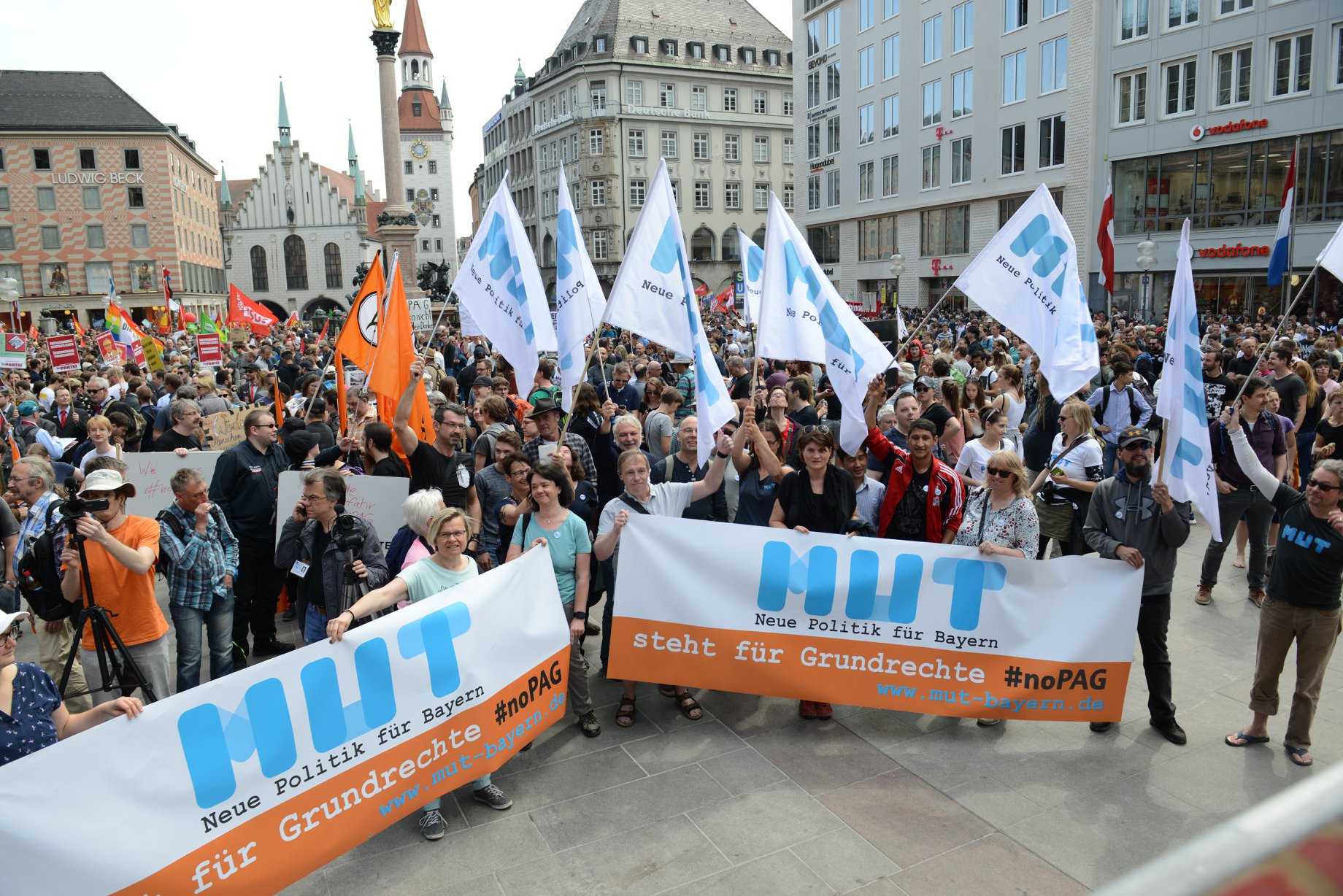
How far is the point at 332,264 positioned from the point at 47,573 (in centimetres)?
10150

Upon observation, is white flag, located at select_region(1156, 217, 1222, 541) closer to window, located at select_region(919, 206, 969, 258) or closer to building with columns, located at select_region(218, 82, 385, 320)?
window, located at select_region(919, 206, 969, 258)

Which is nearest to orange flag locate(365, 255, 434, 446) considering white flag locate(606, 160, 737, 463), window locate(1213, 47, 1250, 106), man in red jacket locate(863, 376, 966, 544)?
white flag locate(606, 160, 737, 463)

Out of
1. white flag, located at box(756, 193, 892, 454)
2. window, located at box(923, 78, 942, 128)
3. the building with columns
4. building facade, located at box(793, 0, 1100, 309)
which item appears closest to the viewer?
white flag, located at box(756, 193, 892, 454)

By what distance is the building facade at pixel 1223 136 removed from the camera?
99.0 ft

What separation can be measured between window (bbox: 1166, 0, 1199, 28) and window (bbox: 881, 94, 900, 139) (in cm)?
1665

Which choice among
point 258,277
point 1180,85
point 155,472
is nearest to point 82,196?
point 258,277

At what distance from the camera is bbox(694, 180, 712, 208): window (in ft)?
263

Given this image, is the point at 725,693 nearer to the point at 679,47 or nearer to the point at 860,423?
the point at 860,423

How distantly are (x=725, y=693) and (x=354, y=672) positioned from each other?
115 inches

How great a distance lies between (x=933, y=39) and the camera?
154ft

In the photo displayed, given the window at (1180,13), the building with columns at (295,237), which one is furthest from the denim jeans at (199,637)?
the building with columns at (295,237)

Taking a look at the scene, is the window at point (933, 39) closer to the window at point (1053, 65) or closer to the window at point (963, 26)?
the window at point (963, 26)

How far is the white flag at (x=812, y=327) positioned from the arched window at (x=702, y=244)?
242ft

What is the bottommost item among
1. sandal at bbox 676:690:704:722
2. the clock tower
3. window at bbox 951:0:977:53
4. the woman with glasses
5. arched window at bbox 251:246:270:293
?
sandal at bbox 676:690:704:722
